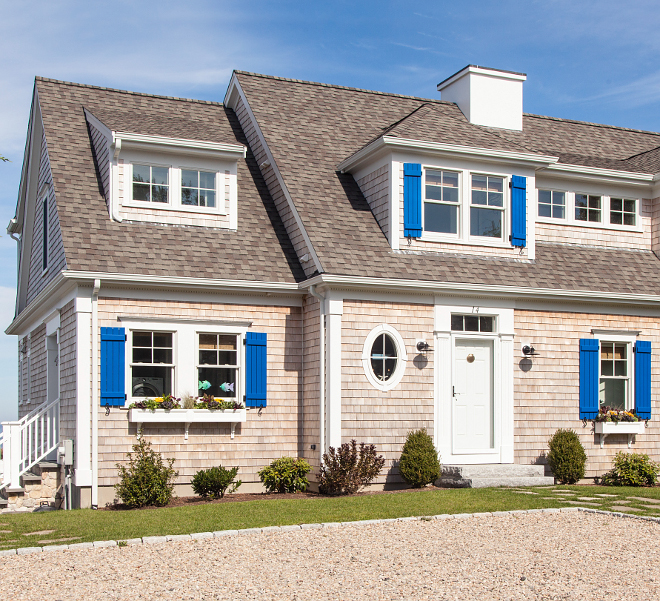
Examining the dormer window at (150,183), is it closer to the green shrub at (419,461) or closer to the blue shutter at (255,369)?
the blue shutter at (255,369)

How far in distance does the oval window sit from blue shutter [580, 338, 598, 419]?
3.64 meters

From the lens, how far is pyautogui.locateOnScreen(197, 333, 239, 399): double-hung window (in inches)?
525

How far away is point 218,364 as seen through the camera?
13391mm

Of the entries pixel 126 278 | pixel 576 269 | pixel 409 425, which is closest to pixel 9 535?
pixel 126 278

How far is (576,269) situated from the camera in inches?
602

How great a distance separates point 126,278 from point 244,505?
3924 mm

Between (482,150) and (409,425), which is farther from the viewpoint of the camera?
(482,150)

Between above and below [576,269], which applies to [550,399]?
below

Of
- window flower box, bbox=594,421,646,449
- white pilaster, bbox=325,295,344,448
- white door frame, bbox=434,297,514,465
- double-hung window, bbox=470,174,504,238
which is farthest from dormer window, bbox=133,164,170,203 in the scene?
window flower box, bbox=594,421,646,449

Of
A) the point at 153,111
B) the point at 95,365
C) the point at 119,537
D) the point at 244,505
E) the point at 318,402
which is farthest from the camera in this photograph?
the point at 153,111

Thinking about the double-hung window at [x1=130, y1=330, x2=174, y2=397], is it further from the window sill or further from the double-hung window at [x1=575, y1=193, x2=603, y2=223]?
the double-hung window at [x1=575, y1=193, x2=603, y2=223]

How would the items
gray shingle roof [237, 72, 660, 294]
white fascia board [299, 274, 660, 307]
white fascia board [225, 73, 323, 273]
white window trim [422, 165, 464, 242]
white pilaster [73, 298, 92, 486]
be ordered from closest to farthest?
white pilaster [73, 298, 92, 486], white fascia board [299, 274, 660, 307], white fascia board [225, 73, 323, 273], gray shingle roof [237, 72, 660, 294], white window trim [422, 165, 464, 242]

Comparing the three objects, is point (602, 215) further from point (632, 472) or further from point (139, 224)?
point (139, 224)

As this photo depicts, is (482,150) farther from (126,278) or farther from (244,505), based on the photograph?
(244,505)
